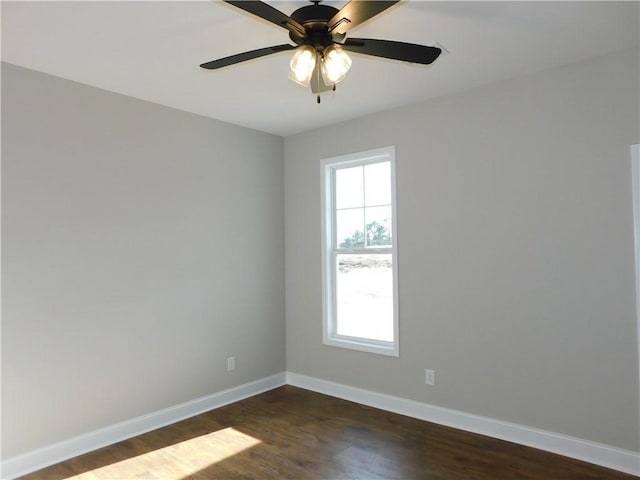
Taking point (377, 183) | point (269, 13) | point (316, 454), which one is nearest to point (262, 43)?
point (269, 13)

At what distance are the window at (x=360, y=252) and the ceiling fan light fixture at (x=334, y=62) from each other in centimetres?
187

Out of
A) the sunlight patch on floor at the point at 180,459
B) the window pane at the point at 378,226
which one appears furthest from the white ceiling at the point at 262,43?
the sunlight patch on floor at the point at 180,459

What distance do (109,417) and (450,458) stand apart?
246cm

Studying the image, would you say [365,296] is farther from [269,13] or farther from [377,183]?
[269,13]

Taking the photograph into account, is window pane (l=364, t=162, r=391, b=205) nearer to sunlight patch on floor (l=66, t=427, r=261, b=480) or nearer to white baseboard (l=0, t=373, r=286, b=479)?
white baseboard (l=0, t=373, r=286, b=479)

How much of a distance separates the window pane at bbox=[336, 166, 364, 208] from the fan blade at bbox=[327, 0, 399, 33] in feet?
7.65

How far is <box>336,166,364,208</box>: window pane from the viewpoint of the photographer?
160 inches

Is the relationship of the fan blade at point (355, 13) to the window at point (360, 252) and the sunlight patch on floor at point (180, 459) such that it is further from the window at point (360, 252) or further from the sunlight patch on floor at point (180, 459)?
the sunlight patch on floor at point (180, 459)

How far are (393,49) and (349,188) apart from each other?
2.30 meters

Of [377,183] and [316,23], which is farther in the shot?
[377,183]

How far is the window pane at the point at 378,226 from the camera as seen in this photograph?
3846mm

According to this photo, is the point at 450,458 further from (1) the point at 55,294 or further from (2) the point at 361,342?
(1) the point at 55,294

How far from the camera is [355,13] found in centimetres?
166

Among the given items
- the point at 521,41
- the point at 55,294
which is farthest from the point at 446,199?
the point at 55,294
